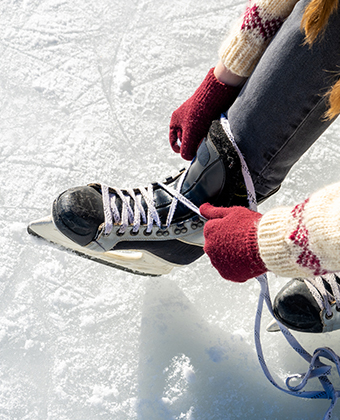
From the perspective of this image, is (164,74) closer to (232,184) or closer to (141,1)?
(141,1)

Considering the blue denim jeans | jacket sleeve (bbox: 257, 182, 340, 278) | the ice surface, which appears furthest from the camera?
the ice surface

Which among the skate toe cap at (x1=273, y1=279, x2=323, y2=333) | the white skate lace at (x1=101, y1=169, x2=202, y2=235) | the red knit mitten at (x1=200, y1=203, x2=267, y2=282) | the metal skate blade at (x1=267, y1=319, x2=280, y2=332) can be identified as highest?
the red knit mitten at (x1=200, y1=203, x2=267, y2=282)

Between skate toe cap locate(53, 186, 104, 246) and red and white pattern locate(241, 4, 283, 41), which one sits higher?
red and white pattern locate(241, 4, 283, 41)

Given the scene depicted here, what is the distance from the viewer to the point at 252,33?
629 millimetres

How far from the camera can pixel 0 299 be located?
0.96 m

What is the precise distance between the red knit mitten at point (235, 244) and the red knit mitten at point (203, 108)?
0.21m

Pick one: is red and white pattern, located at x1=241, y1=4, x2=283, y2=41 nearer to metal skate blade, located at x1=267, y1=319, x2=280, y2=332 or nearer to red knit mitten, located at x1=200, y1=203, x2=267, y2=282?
red knit mitten, located at x1=200, y1=203, x2=267, y2=282

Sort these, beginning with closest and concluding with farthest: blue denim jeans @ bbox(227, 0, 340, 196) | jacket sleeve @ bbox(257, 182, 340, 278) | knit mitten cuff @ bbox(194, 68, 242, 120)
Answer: jacket sleeve @ bbox(257, 182, 340, 278), blue denim jeans @ bbox(227, 0, 340, 196), knit mitten cuff @ bbox(194, 68, 242, 120)

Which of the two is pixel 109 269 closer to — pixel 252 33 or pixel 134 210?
pixel 134 210

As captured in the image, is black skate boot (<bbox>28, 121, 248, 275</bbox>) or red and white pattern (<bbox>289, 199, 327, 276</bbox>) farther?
black skate boot (<bbox>28, 121, 248, 275</bbox>)

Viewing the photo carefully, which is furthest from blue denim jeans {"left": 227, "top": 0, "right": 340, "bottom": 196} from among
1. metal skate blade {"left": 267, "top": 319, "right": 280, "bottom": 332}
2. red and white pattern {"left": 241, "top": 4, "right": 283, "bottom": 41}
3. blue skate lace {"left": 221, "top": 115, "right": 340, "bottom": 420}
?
metal skate blade {"left": 267, "top": 319, "right": 280, "bottom": 332}

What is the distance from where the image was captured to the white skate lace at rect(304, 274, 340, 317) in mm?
783

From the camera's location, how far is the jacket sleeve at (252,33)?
0.60m

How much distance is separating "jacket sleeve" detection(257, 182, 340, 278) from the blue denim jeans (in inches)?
6.7
